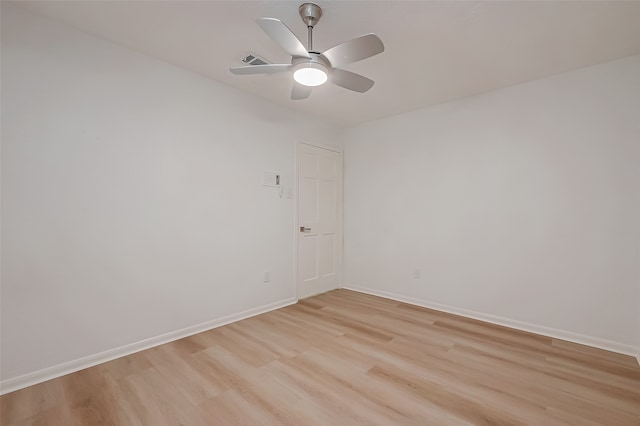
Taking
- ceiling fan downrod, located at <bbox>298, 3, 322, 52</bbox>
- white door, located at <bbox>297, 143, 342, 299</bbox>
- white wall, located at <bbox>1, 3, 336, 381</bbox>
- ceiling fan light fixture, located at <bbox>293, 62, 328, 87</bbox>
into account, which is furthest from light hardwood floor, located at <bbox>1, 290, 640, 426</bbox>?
ceiling fan downrod, located at <bbox>298, 3, 322, 52</bbox>

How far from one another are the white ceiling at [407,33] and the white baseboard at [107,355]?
2468 mm

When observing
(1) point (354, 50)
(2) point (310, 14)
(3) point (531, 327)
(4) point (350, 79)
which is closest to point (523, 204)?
(3) point (531, 327)

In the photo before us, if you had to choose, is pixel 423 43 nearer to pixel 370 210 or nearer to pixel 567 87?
pixel 567 87

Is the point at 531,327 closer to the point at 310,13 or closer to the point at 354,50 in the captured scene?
the point at 354,50

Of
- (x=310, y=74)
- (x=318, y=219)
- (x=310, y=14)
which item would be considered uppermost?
(x=310, y=14)

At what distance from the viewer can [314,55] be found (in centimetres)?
178

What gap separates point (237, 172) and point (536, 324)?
3423mm

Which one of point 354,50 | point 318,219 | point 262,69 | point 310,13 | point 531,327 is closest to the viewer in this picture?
point 354,50

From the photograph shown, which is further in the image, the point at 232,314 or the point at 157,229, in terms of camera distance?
the point at 232,314

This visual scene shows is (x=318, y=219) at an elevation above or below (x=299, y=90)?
below

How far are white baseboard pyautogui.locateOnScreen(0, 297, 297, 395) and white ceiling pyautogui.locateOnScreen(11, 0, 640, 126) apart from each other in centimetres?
247

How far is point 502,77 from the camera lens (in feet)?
9.04

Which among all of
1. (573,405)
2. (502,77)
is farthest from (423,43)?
(573,405)

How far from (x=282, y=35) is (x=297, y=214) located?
2.37 meters
